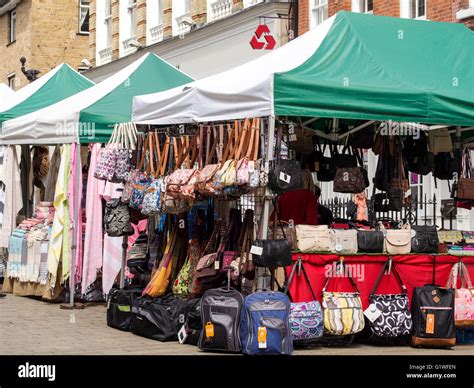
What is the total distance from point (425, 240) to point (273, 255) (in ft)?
6.70

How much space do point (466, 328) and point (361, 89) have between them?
289 centimetres

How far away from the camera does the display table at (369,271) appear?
35.3 ft

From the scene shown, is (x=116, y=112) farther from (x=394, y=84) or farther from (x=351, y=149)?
(x=394, y=84)

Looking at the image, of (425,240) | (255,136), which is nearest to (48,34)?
(255,136)

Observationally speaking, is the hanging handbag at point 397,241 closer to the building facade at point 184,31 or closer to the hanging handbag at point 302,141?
the hanging handbag at point 302,141

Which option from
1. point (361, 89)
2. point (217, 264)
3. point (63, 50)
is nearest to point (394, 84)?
point (361, 89)

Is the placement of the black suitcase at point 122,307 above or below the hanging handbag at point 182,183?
below

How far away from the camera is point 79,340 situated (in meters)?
11.4

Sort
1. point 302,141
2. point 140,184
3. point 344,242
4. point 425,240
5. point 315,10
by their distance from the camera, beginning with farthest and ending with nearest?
point 315,10, point 302,141, point 140,184, point 425,240, point 344,242

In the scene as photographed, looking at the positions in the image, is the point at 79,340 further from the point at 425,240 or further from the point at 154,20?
the point at 154,20

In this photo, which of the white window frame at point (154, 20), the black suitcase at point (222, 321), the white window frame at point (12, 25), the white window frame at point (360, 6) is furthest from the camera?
the white window frame at point (12, 25)

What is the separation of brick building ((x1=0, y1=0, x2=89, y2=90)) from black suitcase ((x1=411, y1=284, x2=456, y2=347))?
111ft

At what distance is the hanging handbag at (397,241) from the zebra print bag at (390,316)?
0.35m

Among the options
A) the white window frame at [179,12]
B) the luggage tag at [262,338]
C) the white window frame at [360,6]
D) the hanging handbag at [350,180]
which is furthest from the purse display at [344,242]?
the white window frame at [179,12]
